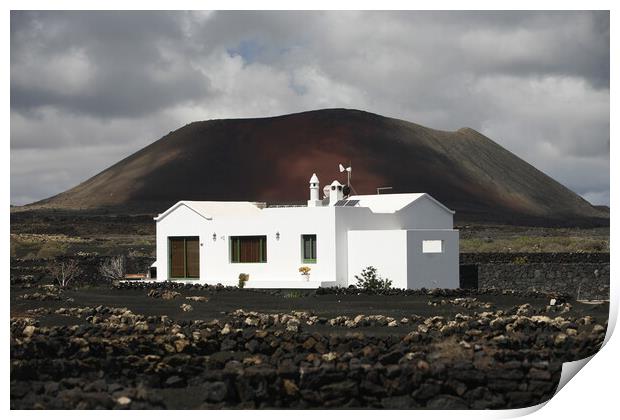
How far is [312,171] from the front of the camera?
85062mm

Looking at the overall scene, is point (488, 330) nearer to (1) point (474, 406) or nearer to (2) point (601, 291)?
(1) point (474, 406)

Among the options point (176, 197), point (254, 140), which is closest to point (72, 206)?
point (176, 197)

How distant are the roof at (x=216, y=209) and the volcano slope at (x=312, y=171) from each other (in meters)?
49.2

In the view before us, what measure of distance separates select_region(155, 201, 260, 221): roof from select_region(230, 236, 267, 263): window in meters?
1.15

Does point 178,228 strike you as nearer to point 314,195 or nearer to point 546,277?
point 314,195

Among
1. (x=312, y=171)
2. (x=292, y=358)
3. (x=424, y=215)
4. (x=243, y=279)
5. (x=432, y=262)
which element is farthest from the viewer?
(x=312, y=171)

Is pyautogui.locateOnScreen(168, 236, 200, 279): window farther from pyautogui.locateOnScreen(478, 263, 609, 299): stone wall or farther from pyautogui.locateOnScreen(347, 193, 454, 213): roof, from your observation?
pyautogui.locateOnScreen(478, 263, 609, 299): stone wall

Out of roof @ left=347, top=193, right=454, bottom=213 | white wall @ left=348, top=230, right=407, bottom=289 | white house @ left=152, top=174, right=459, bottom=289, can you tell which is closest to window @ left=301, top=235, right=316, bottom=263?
white house @ left=152, top=174, right=459, bottom=289

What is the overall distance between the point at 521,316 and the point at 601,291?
952cm

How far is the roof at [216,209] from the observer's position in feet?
93.7

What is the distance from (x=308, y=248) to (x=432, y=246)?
3.42 m

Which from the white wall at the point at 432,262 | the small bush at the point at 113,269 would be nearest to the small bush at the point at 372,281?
the white wall at the point at 432,262

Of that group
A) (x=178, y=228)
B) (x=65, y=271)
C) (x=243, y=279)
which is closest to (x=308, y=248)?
(x=243, y=279)

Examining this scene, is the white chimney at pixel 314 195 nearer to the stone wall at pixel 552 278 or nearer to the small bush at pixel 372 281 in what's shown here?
the small bush at pixel 372 281
